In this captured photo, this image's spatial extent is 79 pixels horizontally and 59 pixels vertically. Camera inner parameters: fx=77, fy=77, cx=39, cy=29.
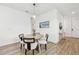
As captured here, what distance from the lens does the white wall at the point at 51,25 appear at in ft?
10.3

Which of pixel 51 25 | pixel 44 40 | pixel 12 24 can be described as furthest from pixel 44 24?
pixel 12 24

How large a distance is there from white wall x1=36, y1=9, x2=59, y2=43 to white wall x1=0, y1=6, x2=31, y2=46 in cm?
53

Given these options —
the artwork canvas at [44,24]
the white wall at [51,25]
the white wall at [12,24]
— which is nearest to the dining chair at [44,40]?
the white wall at [51,25]

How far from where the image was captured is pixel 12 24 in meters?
3.56

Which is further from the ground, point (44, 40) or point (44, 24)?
point (44, 24)

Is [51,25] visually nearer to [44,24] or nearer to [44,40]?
[44,24]

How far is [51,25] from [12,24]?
179 cm

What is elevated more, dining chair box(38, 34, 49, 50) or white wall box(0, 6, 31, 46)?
white wall box(0, 6, 31, 46)

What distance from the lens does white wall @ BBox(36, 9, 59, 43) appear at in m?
3.14

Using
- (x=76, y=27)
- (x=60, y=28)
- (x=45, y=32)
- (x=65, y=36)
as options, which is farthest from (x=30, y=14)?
(x=76, y=27)

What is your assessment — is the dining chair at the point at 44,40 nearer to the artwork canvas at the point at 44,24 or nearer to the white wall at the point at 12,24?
the artwork canvas at the point at 44,24

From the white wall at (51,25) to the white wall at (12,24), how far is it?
528 mm

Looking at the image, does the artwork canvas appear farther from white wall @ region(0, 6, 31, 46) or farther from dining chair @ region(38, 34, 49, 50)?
white wall @ region(0, 6, 31, 46)

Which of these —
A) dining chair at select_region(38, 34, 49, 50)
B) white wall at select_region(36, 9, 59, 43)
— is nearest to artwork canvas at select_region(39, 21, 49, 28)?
white wall at select_region(36, 9, 59, 43)
